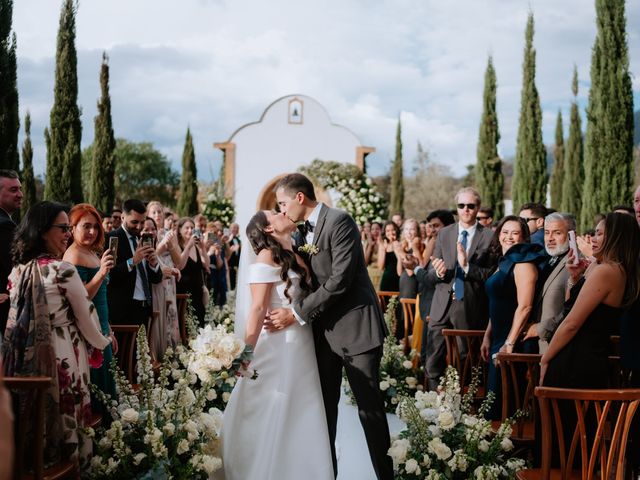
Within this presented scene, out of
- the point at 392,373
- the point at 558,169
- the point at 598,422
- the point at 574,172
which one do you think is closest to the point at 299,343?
the point at 598,422

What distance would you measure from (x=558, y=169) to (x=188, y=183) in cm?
1550

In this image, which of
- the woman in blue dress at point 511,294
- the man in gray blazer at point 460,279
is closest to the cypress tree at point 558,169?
the man in gray blazer at point 460,279

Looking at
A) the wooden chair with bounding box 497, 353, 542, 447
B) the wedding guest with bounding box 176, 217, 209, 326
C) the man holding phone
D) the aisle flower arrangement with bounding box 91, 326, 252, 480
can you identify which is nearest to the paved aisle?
the wooden chair with bounding box 497, 353, 542, 447

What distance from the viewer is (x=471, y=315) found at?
5.61 m

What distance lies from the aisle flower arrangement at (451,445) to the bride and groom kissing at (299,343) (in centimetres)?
21

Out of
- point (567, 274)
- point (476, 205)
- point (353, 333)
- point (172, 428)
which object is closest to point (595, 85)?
point (476, 205)

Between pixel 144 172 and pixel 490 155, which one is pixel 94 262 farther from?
pixel 144 172

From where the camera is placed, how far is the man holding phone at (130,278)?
18.8 ft

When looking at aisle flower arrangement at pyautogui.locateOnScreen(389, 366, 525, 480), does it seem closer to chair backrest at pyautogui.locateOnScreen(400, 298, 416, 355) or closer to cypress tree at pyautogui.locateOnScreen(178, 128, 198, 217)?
chair backrest at pyautogui.locateOnScreen(400, 298, 416, 355)

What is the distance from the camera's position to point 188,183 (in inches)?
1143

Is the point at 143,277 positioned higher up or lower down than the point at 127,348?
higher up

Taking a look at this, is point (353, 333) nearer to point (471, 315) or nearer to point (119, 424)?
point (119, 424)

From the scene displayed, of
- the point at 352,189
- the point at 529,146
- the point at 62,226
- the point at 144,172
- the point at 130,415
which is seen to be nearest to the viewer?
the point at 130,415

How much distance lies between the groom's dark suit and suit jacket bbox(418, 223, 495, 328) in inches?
70.4
